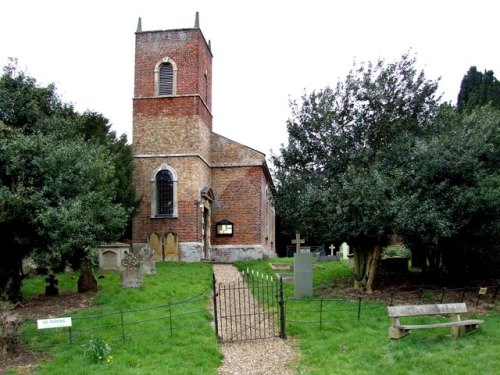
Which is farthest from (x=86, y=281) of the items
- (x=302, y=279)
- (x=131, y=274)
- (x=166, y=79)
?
(x=166, y=79)

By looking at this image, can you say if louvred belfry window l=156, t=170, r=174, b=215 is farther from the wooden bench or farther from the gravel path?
the wooden bench

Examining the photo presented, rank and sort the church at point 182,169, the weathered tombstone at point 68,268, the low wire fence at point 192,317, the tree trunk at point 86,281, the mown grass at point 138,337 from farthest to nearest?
the church at point 182,169, the weathered tombstone at point 68,268, the tree trunk at point 86,281, the low wire fence at point 192,317, the mown grass at point 138,337

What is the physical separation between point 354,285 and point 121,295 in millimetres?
7505

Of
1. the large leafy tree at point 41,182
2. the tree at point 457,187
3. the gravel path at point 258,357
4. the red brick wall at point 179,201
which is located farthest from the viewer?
the red brick wall at point 179,201

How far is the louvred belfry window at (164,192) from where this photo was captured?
1085 inches

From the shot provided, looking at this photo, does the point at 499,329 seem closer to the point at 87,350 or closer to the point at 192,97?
the point at 87,350

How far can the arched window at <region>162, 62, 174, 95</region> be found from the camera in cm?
2814

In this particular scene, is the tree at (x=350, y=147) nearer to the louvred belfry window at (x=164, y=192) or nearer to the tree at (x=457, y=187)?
the tree at (x=457, y=187)

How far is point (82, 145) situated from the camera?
1603cm

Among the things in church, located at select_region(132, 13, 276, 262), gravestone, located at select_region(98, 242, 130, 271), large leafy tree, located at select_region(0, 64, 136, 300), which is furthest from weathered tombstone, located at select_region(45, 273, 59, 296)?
church, located at select_region(132, 13, 276, 262)

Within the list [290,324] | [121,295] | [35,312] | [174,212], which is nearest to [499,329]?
[290,324]

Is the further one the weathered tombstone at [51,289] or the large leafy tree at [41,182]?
the weathered tombstone at [51,289]

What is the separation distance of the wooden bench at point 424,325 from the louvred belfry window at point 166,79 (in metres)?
20.8

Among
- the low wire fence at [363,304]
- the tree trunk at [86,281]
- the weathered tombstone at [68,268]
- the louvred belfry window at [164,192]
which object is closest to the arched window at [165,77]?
the louvred belfry window at [164,192]
